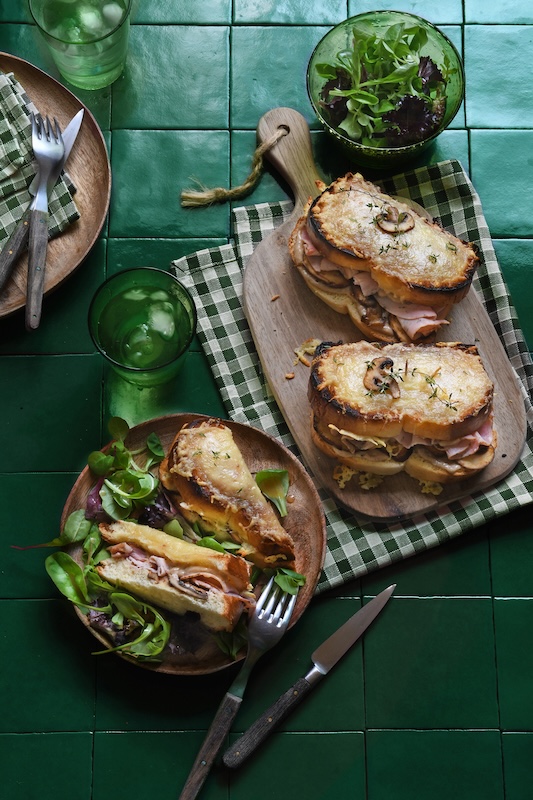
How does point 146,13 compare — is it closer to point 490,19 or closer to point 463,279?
point 490,19

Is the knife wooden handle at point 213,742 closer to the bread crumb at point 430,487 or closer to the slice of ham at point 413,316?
the bread crumb at point 430,487

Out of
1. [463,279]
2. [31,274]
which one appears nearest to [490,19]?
[463,279]

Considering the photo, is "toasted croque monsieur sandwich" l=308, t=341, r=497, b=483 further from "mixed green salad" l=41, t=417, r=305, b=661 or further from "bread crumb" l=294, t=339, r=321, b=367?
"mixed green salad" l=41, t=417, r=305, b=661

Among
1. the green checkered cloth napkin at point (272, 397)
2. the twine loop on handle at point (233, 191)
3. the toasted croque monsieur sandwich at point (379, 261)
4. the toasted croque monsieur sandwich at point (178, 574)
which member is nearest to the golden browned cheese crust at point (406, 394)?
the toasted croque monsieur sandwich at point (379, 261)

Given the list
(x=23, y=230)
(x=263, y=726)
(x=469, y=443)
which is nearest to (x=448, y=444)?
(x=469, y=443)

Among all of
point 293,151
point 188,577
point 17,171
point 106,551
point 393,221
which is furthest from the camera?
point 293,151

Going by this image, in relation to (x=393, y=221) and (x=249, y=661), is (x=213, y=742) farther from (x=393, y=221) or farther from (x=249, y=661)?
(x=393, y=221)
